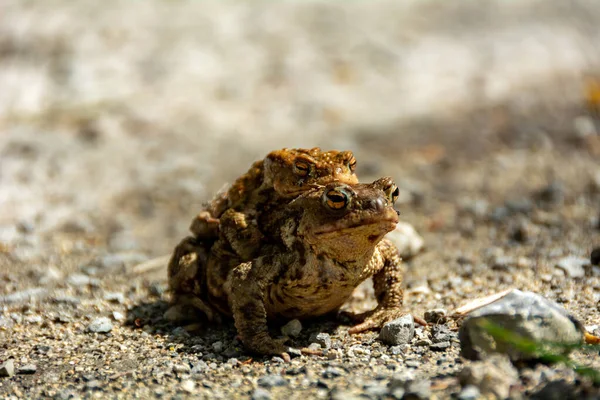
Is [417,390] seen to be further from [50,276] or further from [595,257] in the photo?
[50,276]

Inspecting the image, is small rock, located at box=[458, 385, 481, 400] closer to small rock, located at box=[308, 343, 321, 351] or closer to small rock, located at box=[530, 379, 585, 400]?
small rock, located at box=[530, 379, 585, 400]

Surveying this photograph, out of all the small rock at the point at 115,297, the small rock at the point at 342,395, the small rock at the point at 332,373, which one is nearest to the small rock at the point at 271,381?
the small rock at the point at 332,373

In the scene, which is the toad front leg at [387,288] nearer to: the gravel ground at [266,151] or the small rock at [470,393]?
the gravel ground at [266,151]

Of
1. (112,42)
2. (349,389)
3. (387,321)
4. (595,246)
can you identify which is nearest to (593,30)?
(595,246)

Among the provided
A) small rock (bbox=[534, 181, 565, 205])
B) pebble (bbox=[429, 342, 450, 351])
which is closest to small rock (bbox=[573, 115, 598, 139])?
small rock (bbox=[534, 181, 565, 205])

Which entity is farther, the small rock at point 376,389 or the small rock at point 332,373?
the small rock at point 332,373

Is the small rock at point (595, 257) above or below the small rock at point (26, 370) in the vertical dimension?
above

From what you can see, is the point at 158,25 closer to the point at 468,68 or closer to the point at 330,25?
the point at 330,25
